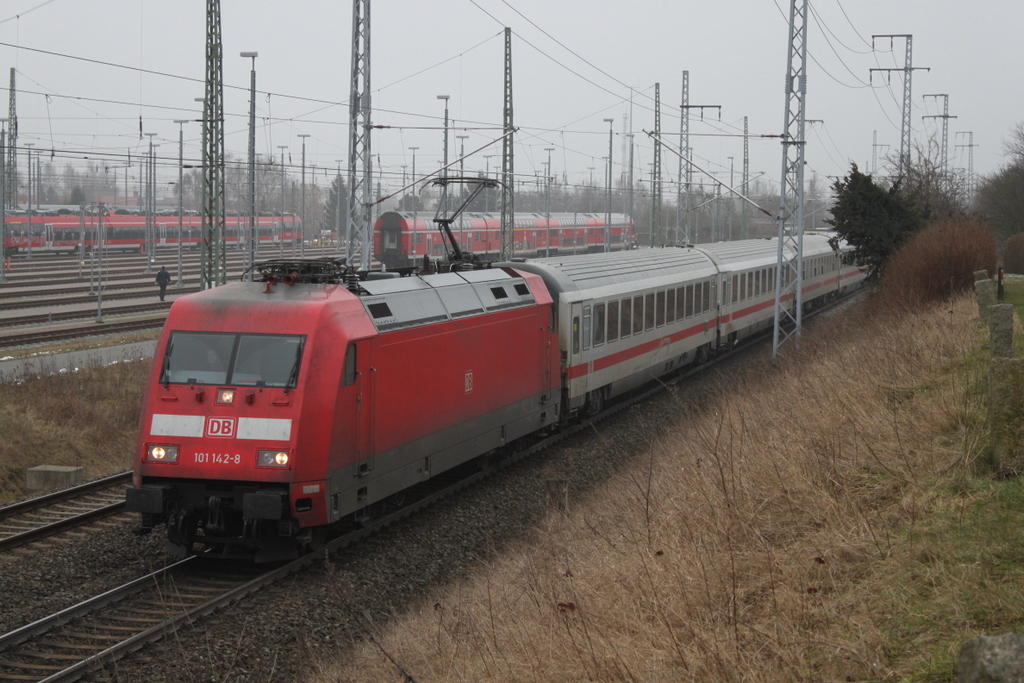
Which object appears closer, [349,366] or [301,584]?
[301,584]

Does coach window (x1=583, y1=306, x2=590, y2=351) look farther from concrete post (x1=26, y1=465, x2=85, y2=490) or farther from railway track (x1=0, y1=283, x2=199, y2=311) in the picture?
railway track (x1=0, y1=283, x2=199, y2=311)

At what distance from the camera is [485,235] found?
4741 centimetres

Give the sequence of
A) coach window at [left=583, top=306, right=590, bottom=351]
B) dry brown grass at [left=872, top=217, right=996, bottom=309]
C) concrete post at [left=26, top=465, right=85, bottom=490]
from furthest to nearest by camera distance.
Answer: dry brown grass at [left=872, top=217, right=996, bottom=309] → coach window at [left=583, top=306, right=590, bottom=351] → concrete post at [left=26, top=465, right=85, bottom=490]

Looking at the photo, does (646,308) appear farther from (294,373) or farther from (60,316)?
(60,316)

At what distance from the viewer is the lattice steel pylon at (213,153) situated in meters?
18.8

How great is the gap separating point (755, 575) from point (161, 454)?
5.77m

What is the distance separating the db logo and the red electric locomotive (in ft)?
0.04

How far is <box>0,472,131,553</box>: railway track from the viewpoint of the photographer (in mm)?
10875

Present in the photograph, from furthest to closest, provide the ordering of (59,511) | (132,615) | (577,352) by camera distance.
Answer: (577,352)
(59,511)
(132,615)

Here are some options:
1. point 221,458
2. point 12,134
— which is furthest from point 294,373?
point 12,134

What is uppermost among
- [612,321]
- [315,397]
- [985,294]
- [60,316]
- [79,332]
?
[985,294]

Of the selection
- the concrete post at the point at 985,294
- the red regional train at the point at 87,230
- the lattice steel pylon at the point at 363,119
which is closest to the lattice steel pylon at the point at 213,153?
the lattice steel pylon at the point at 363,119

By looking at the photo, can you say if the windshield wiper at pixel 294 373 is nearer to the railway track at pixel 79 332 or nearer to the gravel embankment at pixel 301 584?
the gravel embankment at pixel 301 584

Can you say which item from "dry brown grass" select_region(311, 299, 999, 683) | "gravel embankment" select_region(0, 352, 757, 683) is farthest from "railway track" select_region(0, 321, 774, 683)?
"dry brown grass" select_region(311, 299, 999, 683)
